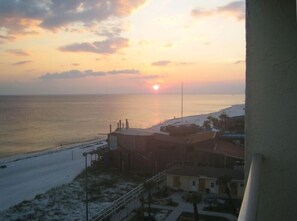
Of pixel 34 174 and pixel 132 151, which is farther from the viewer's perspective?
pixel 34 174

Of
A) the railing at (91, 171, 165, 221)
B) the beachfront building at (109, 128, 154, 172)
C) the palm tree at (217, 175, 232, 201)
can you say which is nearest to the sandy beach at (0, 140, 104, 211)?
the beachfront building at (109, 128, 154, 172)

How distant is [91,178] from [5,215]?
29.3 ft

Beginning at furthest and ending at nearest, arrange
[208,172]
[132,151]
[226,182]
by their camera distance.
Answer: [132,151], [208,172], [226,182]

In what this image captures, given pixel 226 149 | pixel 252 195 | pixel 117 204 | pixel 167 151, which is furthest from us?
pixel 167 151

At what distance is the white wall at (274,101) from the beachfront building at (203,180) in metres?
17.8

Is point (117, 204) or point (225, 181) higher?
point (225, 181)

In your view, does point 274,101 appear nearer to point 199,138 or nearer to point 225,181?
point 225,181

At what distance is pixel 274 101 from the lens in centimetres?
165

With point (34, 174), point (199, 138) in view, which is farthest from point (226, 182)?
point (34, 174)

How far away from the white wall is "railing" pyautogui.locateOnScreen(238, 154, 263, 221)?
11 cm

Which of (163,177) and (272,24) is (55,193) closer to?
(163,177)

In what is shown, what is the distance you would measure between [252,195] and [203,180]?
1963 cm

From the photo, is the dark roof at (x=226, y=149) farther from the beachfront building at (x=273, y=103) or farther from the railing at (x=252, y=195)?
the railing at (x=252, y=195)

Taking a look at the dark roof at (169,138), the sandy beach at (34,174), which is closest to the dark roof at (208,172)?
the sandy beach at (34,174)
